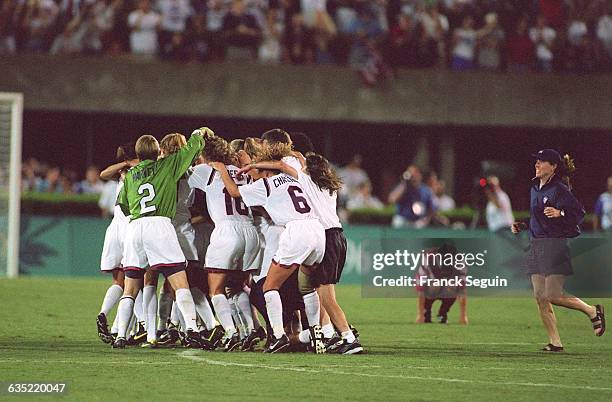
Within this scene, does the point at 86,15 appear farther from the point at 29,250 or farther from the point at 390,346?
the point at 390,346

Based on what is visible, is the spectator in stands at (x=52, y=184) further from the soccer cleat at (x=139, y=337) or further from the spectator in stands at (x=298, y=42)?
the soccer cleat at (x=139, y=337)

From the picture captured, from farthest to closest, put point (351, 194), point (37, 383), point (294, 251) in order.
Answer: point (351, 194)
point (294, 251)
point (37, 383)

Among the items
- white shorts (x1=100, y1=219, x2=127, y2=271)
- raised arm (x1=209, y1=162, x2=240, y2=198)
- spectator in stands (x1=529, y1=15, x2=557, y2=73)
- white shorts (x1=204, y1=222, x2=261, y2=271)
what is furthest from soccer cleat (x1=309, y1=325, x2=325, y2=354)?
spectator in stands (x1=529, y1=15, x2=557, y2=73)

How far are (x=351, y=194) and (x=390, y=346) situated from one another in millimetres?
14082

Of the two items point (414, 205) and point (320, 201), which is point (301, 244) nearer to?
point (320, 201)

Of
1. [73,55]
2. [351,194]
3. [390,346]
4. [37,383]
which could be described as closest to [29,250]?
[73,55]

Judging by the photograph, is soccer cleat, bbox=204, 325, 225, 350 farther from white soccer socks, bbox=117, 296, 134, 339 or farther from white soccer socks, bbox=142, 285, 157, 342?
white soccer socks, bbox=117, 296, 134, 339

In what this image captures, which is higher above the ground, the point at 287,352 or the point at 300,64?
the point at 300,64

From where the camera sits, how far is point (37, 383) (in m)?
10.6

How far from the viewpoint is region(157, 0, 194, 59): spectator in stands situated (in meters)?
27.6

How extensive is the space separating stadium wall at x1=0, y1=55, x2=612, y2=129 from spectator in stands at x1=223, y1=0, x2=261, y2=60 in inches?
11.6

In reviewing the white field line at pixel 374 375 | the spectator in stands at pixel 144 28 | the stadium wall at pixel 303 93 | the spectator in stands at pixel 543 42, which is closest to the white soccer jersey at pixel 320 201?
the white field line at pixel 374 375

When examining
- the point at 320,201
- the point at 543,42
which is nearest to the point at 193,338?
the point at 320,201

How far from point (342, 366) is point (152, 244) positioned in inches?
93.4
